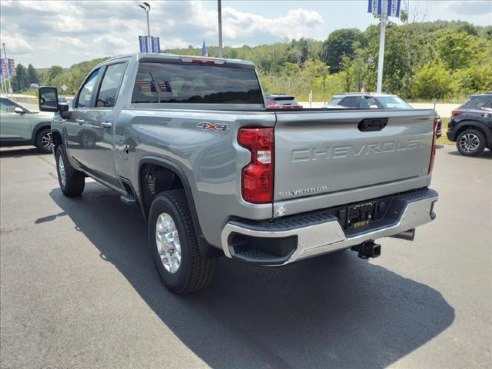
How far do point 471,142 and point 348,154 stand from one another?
9862mm

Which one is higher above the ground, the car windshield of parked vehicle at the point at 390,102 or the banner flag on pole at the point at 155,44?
the banner flag on pole at the point at 155,44

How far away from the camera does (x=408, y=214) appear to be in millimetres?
3209

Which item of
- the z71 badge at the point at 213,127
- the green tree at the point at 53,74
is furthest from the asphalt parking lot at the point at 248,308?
the green tree at the point at 53,74

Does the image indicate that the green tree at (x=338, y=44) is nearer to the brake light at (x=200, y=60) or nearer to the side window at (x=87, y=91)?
the side window at (x=87, y=91)

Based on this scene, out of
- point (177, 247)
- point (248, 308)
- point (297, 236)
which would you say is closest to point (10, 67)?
point (177, 247)

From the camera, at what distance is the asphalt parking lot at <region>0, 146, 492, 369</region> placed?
2.75 m

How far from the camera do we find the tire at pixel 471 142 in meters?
10.9

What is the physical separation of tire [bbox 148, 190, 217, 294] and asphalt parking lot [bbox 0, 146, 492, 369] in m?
0.20

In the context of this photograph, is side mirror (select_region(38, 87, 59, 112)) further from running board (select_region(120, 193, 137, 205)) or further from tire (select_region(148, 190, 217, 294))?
tire (select_region(148, 190, 217, 294))

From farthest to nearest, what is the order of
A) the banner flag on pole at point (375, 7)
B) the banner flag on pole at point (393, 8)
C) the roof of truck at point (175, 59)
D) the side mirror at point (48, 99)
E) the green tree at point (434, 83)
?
the green tree at point (434, 83)
the banner flag on pole at point (393, 8)
the banner flag on pole at point (375, 7)
the side mirror at point (48, 99)
the roof of truck at point (175, 59)

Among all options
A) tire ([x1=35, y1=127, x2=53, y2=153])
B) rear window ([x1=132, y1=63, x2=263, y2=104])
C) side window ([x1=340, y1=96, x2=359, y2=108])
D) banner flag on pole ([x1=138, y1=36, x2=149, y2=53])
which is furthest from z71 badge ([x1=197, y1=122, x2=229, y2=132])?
banner flag on pole ([x1=138, y1=36, x2=149, y2=53])

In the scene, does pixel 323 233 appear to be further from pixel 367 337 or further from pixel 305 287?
pixel 305 287

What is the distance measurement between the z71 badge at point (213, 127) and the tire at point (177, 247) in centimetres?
71

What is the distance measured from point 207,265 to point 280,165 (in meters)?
1.16
